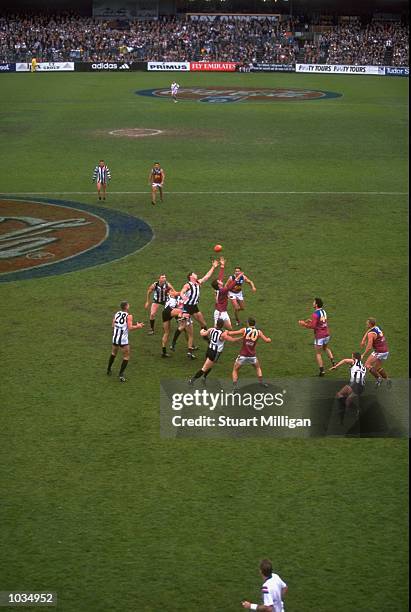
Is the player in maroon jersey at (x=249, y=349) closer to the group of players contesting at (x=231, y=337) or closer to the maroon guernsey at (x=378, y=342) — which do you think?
the group of players contesting at (x=231, y=337)

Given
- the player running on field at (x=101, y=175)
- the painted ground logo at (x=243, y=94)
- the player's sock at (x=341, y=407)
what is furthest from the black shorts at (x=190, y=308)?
the painted ground logo at (x=243, y=94)

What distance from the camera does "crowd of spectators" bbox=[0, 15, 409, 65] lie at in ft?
259

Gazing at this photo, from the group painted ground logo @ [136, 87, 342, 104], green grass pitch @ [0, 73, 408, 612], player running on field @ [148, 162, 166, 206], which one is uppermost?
painted ground logo @ [136, 87, 342, 104]

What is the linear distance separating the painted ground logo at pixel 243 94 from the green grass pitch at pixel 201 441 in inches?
908

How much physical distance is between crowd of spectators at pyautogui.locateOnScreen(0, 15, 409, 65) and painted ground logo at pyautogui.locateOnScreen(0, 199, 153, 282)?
50753mm

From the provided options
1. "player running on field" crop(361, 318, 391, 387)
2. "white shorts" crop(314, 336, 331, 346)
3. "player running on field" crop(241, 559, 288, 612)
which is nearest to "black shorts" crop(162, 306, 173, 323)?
"white shorts" crop(314, 336, 331, 346)

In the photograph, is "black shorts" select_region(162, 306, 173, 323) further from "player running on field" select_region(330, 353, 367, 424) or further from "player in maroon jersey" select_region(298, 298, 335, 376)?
"player running on field" select_region(330, 353, 367, 424)

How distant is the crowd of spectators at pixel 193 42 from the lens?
259ft

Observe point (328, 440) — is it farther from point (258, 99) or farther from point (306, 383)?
point (258, 99)

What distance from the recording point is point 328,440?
14523mm

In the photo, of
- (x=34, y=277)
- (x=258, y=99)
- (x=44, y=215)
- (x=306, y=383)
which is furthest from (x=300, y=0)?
(x=306, y=383)

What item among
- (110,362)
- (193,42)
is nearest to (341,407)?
(110,362)

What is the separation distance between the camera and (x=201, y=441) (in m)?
14.4

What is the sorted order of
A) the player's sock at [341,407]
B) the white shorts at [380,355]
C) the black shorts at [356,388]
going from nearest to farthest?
the player's sock at [341,407]
the black shorts at [356,388]
the white shorts at [380,355]
